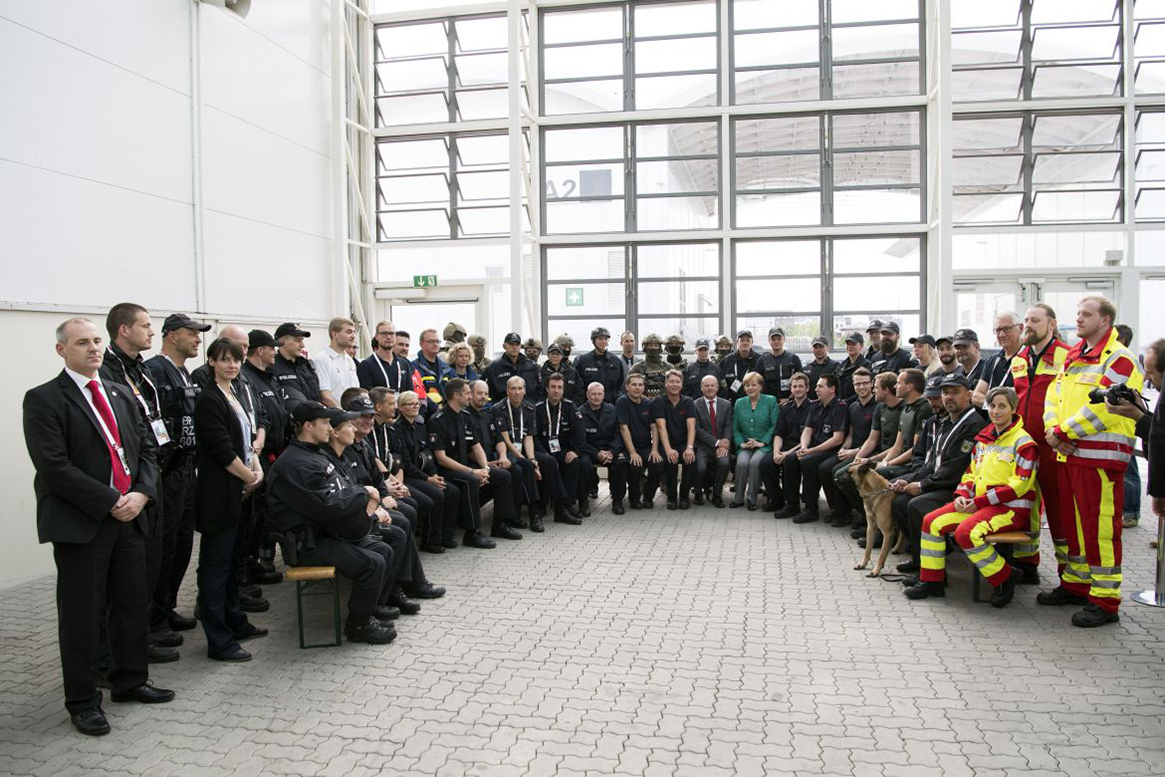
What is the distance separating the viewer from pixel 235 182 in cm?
776

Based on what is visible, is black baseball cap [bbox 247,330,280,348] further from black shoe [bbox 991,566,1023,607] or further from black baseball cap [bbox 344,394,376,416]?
black shoe [bbox 991,566,1023,607]

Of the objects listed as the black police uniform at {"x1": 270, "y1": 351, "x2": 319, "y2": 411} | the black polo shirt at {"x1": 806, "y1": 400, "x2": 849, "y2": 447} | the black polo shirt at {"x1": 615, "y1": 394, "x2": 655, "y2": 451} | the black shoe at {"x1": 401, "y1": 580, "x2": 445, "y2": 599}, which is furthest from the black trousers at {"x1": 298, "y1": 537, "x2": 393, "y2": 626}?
the black polo shirt at {"x1": 806, "y1": 400, "x2": 849, "y2": 447}

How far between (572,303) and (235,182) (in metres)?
4.86

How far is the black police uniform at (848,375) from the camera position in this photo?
24.2ft

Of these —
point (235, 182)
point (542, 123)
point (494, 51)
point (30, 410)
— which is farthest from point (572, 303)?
point (30, 410)

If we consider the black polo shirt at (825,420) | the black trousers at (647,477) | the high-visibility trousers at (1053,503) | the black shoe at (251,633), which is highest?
the black polo shirt at (825,420)

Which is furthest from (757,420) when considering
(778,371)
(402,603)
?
(402,603)

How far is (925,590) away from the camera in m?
4.70

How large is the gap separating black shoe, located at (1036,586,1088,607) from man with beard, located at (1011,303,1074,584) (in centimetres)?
13

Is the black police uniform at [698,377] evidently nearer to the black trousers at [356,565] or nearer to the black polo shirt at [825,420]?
the black polo shirt at [825,420]

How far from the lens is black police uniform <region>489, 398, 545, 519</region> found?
6841 mm

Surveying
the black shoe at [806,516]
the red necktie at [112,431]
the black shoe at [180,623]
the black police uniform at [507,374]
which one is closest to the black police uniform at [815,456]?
the black shoe at [806,516]

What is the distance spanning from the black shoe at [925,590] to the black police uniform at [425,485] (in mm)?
3340

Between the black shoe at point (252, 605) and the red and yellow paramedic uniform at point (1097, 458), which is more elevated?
the red and yellow paramedic uniform at point (1097, 458)
